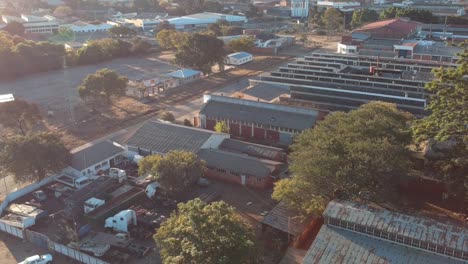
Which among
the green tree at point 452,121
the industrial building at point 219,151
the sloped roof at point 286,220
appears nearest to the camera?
the green tree at point 452,121

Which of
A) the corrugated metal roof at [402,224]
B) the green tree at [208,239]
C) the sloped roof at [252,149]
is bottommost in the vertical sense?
the sloped roof at [252,149]

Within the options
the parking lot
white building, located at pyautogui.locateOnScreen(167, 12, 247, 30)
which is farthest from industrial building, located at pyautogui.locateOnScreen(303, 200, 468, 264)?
white building, located at pyautogui.locateOnScreen(167, 12, 247, 30)

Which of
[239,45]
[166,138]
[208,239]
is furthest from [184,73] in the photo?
[208,239]

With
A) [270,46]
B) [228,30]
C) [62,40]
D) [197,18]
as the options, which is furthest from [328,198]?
[197,18]

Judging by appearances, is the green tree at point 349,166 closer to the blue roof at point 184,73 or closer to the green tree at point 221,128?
the green tree at point 221,128

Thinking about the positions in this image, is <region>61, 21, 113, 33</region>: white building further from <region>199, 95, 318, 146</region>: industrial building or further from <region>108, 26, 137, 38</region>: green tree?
<region>199, 95, 318, 146</region>: industrial building

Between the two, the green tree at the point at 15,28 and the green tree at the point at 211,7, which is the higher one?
the green tree at the point at 211,7


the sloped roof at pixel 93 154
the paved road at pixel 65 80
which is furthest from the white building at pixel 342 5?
the sloped roof at pixel 93 154
